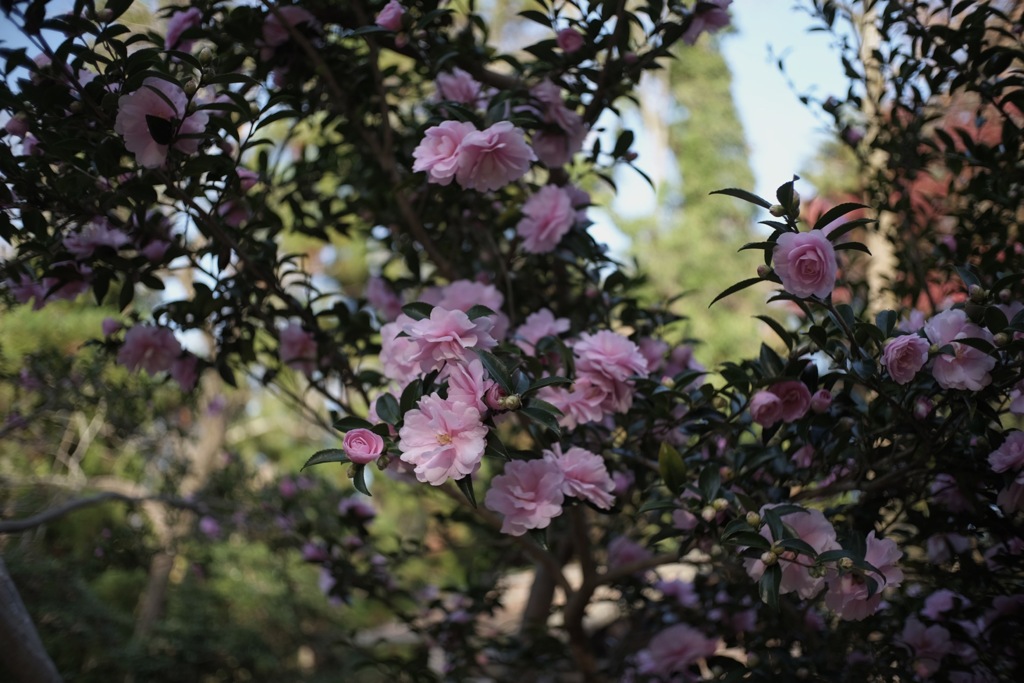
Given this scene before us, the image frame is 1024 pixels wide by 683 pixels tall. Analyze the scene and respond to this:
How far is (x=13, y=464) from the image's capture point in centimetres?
306

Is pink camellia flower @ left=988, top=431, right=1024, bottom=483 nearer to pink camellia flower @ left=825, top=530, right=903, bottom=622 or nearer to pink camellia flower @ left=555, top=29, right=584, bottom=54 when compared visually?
pink camellia flower @ left=825, top=530, right=903, bottom=622

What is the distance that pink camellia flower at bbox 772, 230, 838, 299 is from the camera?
3.20ft

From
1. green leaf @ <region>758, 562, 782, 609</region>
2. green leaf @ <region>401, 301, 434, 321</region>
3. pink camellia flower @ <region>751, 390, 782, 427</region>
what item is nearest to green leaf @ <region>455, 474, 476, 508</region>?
green leaf @ <region>401, 301, 434, 321</region>

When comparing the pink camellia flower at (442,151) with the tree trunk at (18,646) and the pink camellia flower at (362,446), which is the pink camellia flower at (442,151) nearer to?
the pink camellia flower at (362,446)

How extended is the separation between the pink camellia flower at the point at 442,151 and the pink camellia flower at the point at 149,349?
2.20ft

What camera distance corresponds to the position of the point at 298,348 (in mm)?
1602

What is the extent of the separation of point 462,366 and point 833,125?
1409 mm

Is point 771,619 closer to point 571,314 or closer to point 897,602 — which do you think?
point 897,602

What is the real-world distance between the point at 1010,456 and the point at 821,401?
0.26 metres

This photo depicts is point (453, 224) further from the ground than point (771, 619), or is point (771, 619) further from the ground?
point (453, 224)

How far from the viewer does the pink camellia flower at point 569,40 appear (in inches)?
55.4

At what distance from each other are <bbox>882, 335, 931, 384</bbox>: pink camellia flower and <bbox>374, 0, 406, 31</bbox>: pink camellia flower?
95 centimetres

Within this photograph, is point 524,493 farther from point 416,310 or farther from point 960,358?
point 960,358

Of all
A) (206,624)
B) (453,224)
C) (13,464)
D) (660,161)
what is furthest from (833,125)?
(660,161)
